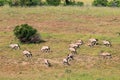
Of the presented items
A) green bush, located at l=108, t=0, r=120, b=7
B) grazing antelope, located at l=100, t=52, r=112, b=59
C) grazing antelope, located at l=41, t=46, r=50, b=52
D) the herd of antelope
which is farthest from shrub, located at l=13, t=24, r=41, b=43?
green bush, located at l=108, t=0, r=120, b=7

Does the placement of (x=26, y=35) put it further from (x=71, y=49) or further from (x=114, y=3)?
(x=114, y=3)

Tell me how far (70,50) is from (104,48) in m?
2.93

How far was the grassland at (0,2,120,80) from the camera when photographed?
26016 millimetres

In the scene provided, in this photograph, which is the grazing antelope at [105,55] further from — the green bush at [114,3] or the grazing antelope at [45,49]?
the green bush at [114,3]

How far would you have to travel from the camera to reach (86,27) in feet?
138

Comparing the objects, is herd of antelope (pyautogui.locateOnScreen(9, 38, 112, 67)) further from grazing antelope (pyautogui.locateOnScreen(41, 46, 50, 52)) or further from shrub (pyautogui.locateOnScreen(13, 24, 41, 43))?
shrub (pyautogui.locateOnScreen(13, 24, 41, 43))

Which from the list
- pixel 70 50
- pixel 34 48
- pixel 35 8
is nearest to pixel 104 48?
pixel 70 50

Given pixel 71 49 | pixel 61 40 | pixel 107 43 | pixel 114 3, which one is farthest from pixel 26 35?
pixel 114 3

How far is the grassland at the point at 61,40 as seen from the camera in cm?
2602

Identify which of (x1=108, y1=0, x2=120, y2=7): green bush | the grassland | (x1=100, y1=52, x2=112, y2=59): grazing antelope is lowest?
(x1=108, y1=0, x2=120, y2=7): green bush

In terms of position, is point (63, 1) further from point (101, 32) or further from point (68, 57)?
point (68, 57)

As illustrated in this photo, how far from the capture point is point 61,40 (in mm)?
35688

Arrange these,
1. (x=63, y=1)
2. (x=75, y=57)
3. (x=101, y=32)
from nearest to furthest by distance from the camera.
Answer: (x=75, y=57) → (x=101, y=32) → (x=63, y=1)

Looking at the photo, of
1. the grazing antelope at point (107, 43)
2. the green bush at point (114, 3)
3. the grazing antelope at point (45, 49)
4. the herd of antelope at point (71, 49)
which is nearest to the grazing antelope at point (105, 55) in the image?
the herd of antelope at point (71, 49)
